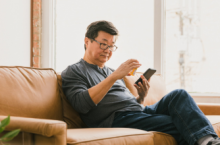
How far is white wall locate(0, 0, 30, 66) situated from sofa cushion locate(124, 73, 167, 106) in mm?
1352

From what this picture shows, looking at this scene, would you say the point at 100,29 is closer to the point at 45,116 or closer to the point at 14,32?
the point at 45,116

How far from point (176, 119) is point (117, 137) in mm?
413

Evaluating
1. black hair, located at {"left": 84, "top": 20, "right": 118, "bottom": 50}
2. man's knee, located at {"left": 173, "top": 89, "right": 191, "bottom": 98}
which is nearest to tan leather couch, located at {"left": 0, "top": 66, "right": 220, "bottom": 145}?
man's knee, located at {"left": 173, "top": 89, "right": 191, "bottom": 98}

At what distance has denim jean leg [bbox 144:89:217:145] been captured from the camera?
137cm

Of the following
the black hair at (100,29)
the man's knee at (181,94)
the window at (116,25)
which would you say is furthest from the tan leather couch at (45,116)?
the window at (116,25)

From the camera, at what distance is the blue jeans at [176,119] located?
1387 millimetres

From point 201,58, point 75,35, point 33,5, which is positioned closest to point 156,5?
point 201,58

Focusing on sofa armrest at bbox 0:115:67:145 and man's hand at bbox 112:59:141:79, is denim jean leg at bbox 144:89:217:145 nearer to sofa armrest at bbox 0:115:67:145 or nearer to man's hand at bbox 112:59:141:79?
man's hand at bbox 112:59:141:79

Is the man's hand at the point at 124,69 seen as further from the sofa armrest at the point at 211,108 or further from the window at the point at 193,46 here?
the window at the point at 193,46

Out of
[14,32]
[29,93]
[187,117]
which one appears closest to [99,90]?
[29,93]

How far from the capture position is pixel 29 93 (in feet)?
5.13

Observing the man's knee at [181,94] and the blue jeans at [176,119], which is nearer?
the blue jeans at [176,119]

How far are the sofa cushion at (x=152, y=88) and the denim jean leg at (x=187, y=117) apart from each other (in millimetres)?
622

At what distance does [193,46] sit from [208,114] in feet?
3.79
